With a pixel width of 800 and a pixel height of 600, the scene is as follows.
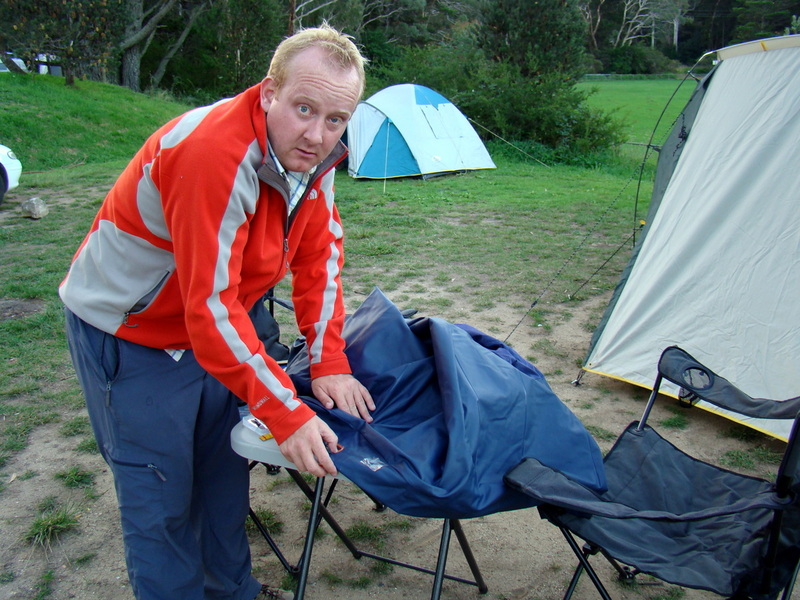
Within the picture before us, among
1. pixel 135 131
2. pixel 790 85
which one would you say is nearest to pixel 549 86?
pixel 135 131

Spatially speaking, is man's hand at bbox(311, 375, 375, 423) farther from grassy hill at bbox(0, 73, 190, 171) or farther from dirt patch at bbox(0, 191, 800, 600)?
grassy hill at bbox(0, 73, 190, 171)

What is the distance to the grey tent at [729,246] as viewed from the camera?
11.3 feet

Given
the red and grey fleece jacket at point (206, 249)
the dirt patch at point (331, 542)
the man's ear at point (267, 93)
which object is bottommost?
the dirt patch at point (331, 542)

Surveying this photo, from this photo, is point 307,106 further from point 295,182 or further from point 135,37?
point 135,37

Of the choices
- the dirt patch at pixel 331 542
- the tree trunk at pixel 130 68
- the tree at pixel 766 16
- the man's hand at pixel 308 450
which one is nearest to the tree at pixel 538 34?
the tree trunk at pixel 130 68

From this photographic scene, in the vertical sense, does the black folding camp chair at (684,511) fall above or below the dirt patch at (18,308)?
above

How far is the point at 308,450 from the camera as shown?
1557 millimetres

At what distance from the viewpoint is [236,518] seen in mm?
2039

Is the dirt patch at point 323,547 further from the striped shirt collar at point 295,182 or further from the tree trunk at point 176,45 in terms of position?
the tree trunk at point 176,45

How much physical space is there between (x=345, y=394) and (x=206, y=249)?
57 cm

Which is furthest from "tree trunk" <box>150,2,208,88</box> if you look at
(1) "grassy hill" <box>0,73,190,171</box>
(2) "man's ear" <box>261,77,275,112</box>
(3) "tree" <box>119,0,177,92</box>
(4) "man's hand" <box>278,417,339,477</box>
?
(4) "man's hand" <box>278,417,339,477</box>

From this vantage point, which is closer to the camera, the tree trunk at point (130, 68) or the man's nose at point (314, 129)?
the man's nose at point (314, 129)

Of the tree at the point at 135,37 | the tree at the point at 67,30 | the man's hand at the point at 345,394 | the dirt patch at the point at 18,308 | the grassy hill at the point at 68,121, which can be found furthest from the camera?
the tree at the point at 135,37

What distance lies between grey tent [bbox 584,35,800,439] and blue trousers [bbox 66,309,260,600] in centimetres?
281
